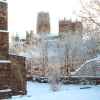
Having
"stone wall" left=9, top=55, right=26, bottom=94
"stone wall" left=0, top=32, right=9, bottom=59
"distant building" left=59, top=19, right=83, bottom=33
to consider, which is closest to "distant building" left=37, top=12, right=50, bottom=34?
"distant building" left=59, top=19, right=83, bottom=33

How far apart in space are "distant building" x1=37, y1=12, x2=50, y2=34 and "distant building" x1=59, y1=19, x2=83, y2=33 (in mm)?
820

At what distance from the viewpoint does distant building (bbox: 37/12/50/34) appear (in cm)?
1455

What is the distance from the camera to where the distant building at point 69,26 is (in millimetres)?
15568

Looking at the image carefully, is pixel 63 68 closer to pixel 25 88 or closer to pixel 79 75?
pixel 79 75

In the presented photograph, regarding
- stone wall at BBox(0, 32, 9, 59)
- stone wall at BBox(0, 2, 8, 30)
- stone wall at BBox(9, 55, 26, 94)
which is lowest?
stone wall at BBox(9, 55, 26, 94)

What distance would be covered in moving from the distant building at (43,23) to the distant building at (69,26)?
2.69 ft

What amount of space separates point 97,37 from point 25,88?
5.70 metres

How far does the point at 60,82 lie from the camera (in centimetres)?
1337

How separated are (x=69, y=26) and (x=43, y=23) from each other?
1828 mm

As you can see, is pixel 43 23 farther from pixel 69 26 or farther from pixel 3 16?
pixel 3 16

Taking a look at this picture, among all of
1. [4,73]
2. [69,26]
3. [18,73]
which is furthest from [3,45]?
[69,26]

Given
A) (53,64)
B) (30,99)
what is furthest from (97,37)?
(30,99)

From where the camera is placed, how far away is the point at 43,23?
49.2ft

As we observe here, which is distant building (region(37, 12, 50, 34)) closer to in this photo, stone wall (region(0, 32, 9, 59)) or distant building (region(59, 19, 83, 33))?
distant building (region(59, 19, 83, 33))
